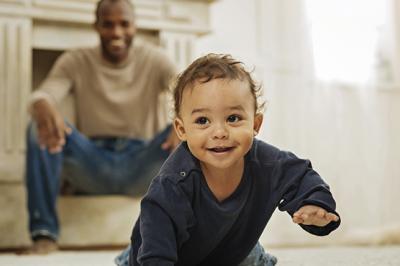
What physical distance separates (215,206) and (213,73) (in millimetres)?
201

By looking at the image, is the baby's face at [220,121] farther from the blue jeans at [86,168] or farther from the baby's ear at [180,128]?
the blue jeans at [86,168]

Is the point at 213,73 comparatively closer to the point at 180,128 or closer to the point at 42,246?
the point at 180,128

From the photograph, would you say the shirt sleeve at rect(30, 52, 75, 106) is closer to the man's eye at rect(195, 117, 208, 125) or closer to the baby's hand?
the man's eye at rect(195, 117, 208, 125)

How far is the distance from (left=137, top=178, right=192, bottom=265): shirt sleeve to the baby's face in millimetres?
71

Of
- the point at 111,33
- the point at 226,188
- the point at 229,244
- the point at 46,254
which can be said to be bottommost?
the point at 46,254

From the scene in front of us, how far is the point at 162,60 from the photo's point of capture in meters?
2.26

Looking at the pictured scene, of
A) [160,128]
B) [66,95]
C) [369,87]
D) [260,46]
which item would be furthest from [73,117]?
[369,87]

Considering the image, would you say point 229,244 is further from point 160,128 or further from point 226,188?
point 160,128

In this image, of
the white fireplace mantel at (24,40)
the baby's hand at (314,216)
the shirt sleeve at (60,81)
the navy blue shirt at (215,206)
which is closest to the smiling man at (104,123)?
the shirt sleeve at (60,81)

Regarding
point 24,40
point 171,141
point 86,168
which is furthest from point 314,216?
point 24,40

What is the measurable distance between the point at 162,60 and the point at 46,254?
2.53 ft

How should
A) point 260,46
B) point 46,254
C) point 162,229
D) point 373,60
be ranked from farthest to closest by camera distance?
1. point 373,60
2. point 260,46
3. point 46,254
4. point 162,229

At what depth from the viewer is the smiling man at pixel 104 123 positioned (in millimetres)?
2029

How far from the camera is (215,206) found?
0.99 meters
